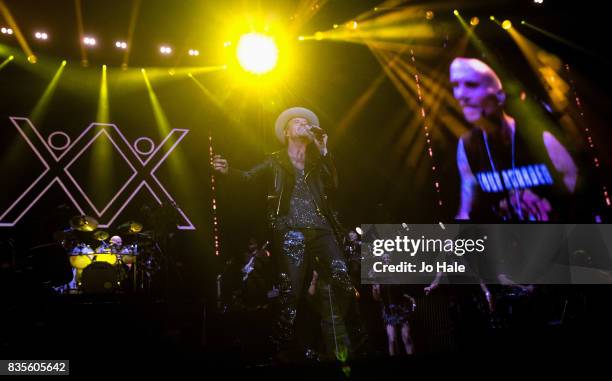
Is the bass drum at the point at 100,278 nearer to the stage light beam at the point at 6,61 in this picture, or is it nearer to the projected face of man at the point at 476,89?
the stage light beam at the point at 6,61

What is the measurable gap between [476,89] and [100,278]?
6.54 metres

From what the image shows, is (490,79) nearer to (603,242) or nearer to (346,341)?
(603,242)

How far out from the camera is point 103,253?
242 inches

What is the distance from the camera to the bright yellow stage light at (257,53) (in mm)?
6258

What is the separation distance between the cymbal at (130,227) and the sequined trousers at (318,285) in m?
3.18

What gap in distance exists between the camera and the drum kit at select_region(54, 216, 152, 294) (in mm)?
5815

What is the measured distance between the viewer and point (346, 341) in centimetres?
344

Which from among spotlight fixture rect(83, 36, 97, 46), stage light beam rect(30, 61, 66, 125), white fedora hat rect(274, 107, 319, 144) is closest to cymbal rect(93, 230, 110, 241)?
stage light beam rect(30, 61, 66, 125)

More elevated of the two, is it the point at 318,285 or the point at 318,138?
the point at 318,138

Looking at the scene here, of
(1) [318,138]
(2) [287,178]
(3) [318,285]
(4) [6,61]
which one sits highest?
(4) [6,61]

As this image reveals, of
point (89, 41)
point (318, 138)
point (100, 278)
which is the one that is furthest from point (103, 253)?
point (318, 138)

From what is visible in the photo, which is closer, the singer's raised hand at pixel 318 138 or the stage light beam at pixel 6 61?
the singer's raised hand at pixel 318 138

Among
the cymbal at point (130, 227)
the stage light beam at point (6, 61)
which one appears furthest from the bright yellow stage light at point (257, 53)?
the stage light beam at point (6, 61)

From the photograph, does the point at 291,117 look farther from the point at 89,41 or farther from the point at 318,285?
the point at 89,41
